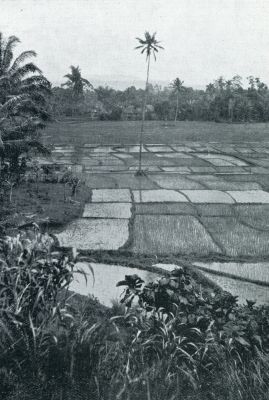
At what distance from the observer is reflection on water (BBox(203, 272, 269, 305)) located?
8.11m

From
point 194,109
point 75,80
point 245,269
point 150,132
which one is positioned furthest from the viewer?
point 194,109

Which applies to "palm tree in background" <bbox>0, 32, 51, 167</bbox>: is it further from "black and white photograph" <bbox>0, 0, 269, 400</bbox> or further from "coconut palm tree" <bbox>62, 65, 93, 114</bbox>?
"coconut palm tree" <bbox>62, 65, 93, 114</bbox>

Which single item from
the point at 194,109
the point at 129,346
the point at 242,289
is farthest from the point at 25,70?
the point at 194,109

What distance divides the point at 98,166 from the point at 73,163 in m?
1.48

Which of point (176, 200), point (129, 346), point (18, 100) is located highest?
point (18, 100)

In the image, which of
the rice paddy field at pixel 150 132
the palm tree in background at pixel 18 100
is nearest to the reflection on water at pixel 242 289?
the palm tree in background at pixel 18 100

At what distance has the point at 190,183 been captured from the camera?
60.7 feet

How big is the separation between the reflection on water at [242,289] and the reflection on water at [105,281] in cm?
130

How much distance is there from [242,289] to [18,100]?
895 cm

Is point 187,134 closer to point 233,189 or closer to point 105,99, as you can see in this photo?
point 233,189

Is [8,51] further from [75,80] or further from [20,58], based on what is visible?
[75,80]

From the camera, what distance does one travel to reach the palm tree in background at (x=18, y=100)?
13953 mm

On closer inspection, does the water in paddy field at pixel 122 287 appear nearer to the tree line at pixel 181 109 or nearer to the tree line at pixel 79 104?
the tree line at pixel 79 104

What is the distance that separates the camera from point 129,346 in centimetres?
422
